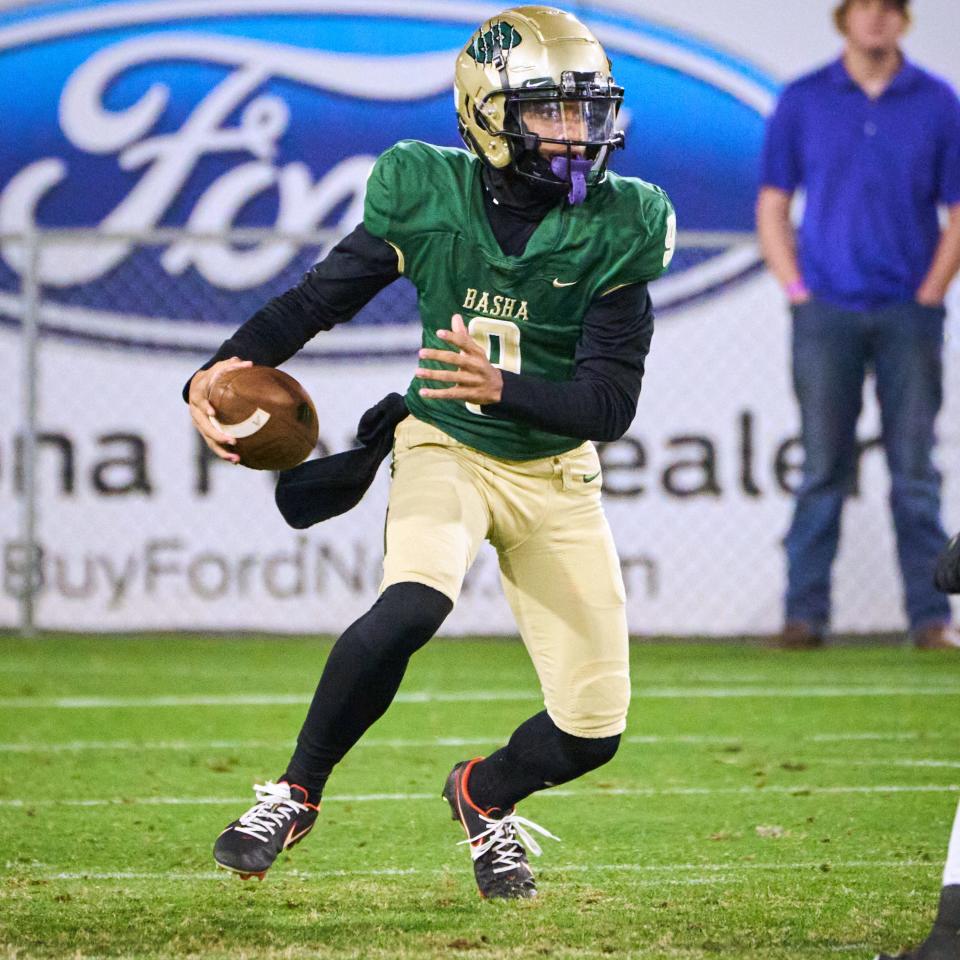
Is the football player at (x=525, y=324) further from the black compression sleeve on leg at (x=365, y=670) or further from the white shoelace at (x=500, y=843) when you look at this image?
the black compression sleeve on leg at (x=365, y=670)

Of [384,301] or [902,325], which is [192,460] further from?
[902,325]

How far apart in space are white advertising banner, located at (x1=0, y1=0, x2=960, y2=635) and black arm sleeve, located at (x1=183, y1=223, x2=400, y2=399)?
4371mm

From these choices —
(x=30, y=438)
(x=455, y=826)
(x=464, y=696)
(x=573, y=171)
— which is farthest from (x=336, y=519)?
(x=573, y=171)

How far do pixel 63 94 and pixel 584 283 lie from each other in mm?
5533

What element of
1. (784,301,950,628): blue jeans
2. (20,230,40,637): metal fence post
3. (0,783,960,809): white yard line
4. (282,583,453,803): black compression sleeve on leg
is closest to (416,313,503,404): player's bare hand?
(282,583,453,803): black compression sleeve on leg

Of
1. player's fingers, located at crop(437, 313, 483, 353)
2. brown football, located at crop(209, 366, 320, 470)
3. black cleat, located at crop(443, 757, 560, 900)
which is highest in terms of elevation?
player's fingers, located at crop(437, 313, 483, 353)

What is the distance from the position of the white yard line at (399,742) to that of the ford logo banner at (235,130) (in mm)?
3214

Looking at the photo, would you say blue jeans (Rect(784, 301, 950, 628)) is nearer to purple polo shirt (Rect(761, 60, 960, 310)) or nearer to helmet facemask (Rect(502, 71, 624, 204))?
purple polo shirt (Rect(761, 60, 960, 310))

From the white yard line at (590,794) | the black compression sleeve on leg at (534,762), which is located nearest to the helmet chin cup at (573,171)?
the black compression sleeve on leg at (534,762)

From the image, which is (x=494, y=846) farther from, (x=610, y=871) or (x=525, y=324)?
(x=525, y=324)

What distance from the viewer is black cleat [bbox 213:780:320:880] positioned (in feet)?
10.9

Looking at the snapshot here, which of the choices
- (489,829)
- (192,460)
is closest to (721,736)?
(489,829)

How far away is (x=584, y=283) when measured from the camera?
12.1ft

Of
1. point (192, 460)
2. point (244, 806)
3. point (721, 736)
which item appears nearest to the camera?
point (244, 806)
